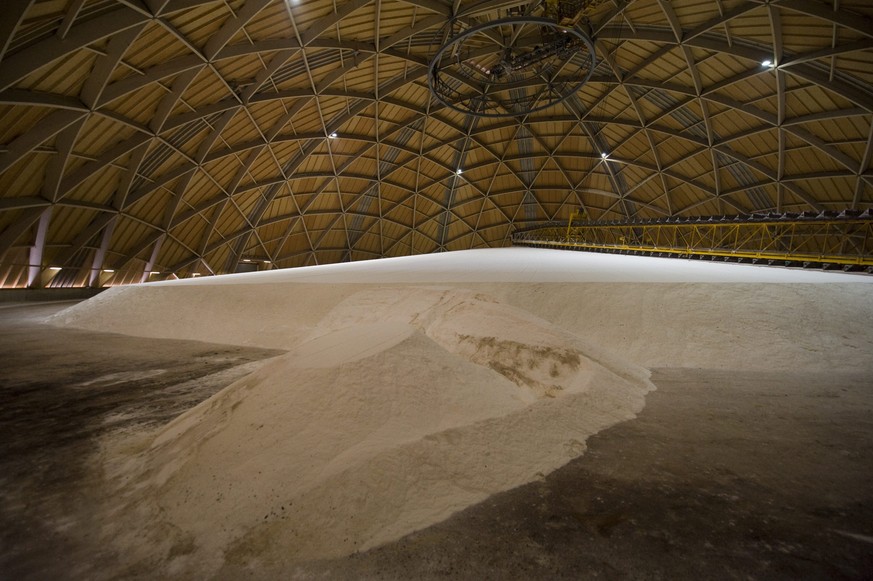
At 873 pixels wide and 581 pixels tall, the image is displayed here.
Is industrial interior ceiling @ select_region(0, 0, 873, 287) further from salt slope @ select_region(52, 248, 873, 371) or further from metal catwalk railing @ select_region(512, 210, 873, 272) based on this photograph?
salt slope @ select_region(52, 248, 873, 371)

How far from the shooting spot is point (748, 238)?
714 inches

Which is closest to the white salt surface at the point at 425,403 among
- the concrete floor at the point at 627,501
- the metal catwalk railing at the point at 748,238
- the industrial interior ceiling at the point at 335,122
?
the concrete floor at the point at 627,501

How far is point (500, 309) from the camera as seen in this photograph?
862 centimetres

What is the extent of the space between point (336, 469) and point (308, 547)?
28.5 inches

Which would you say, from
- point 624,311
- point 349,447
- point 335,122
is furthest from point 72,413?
point 335,122

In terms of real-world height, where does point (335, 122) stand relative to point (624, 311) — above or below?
above

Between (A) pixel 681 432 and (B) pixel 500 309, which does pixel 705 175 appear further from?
(A) pixel 681 432

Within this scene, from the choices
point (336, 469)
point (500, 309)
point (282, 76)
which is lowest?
point (336, 469)

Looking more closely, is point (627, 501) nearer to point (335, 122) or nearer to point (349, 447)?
point (349, 447)

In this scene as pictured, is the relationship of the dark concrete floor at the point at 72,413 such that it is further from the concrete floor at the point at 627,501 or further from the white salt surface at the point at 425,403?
the white salt surface at the point at 425,403

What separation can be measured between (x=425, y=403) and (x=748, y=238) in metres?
20.4

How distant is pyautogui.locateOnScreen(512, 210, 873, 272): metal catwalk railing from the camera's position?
1505 centimetres

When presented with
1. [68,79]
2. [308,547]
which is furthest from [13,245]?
[308,547]

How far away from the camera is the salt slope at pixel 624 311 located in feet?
27.2
